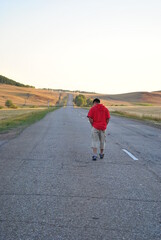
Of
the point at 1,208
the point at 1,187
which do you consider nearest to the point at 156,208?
the point at 1,208

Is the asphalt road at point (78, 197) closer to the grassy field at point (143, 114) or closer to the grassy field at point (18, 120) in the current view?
the grassy field at point (18, 120)

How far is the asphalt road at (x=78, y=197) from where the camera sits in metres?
4.40

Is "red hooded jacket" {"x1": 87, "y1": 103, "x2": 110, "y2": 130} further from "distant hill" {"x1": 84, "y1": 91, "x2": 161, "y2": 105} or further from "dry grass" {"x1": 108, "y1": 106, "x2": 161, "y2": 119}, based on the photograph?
"distant hill" {"x1": 84, "y1": 91, "x2": 161, "y2": 105}

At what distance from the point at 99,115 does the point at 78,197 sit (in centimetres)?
427

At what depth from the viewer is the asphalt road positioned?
440 centimetres

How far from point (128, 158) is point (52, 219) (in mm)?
5730

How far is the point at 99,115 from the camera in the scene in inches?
389

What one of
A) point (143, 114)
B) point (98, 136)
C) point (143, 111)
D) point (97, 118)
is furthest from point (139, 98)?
point (97, 118)

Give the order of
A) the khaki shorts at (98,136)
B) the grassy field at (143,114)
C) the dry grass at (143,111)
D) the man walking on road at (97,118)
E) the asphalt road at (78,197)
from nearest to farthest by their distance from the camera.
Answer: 1. the asphalt road at (78,197)
2. the man walking on road at (97,118)
3. the khaki shorts at (98,136)
4. the grassy field at (143,114)
5. the dry grass at (143,111)

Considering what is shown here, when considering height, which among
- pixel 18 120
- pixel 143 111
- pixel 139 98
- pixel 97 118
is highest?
pixel 97 118

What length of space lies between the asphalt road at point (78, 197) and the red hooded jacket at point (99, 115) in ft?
3.30

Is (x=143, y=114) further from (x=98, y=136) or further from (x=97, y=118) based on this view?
(x=97, y=118)

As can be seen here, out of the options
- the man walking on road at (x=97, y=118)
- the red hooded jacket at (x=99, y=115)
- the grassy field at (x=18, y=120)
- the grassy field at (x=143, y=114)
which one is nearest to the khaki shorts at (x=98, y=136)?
the man walking on road at (x=97, y=118)

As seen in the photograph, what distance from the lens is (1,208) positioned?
5.20 metres
